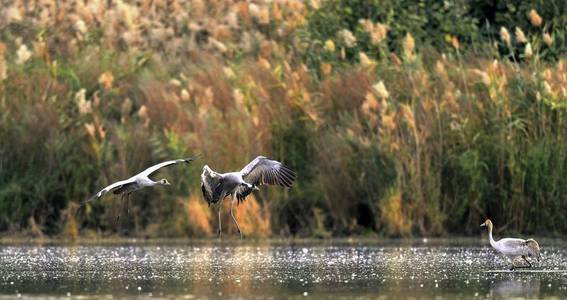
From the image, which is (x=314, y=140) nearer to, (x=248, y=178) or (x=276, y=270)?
(x=248, y=178)

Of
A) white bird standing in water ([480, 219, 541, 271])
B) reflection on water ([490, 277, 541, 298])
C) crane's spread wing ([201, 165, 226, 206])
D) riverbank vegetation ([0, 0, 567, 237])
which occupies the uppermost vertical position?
riverbank vegetation ([0, 0, 567, 237])

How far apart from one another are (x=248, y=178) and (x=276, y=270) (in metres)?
1.94

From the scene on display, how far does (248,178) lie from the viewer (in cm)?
1574

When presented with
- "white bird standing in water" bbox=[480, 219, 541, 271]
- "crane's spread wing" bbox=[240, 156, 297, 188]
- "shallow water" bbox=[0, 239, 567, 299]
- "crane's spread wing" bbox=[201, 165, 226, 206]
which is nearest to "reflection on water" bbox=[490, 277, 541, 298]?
"shallow water" bbox=[0, 239, 567, 299]

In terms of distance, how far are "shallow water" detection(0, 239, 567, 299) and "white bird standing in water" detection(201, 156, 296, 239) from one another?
67cm

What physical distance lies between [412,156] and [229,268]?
4391mm

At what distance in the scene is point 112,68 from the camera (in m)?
21.0

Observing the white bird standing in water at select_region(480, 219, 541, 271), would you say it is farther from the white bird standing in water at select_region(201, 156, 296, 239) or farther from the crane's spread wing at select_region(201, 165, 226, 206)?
the crane's spread wing at select_region(201, 165, 226, 206)

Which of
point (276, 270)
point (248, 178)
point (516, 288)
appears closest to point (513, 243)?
point (516, 288)

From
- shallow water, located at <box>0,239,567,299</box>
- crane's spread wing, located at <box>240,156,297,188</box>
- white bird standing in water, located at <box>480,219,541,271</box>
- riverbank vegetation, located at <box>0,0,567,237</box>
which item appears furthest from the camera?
riverbank vegetation, located at <box>0,0,567,237</box>

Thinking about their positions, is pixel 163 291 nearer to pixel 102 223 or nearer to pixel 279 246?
pixel 279 246

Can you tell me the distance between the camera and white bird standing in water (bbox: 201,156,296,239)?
1531cm

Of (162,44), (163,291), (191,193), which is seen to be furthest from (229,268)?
(162,44)

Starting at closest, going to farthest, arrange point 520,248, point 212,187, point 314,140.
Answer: point 520,248 → point 212,187 → point 314,140
